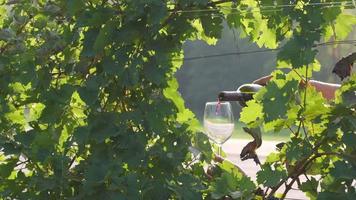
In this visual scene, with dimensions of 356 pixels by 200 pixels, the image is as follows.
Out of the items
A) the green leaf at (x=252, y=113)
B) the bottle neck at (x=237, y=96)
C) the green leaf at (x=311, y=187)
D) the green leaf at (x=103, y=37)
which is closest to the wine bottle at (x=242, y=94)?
the bottle neck at (x=237, y=96)

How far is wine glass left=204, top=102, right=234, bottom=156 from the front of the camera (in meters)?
3.96

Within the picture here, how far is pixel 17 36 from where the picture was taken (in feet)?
11.2

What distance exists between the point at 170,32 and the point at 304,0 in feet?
1.76

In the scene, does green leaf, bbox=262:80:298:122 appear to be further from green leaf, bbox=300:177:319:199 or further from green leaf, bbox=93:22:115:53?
green leaf, bbox=93:22:115:53

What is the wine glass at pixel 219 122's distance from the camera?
3.96m

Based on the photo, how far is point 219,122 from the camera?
4.07 meters

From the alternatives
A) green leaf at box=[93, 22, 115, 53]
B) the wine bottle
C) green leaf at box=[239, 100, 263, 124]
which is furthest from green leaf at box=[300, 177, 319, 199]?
green leaf at box=[93, 22, 115, 53]

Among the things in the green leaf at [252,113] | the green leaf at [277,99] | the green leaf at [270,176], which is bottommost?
the green leaf at [270,176]

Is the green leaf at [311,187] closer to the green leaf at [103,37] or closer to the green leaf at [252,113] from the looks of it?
the green leaf at [252,113]

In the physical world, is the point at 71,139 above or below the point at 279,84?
below

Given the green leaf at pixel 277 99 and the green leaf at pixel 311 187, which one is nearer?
the green leaf at pixel 277 99

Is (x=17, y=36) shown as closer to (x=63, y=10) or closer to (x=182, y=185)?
(x=63, y=10)

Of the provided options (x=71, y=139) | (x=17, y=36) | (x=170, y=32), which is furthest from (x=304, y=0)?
(x=17, y=36)

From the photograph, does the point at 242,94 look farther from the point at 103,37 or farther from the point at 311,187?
the point at 103,37
